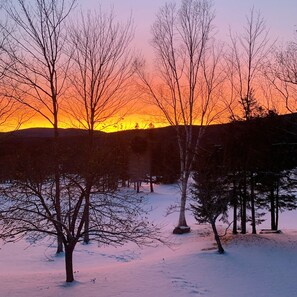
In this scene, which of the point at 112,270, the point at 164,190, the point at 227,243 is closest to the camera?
the point at 112,270

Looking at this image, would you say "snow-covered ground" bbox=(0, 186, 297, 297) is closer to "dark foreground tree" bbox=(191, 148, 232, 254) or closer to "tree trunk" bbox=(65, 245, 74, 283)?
"tree trunk" bbox=(65, 245, 74, 283)

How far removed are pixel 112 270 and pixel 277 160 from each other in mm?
10404

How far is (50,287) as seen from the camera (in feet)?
41.4

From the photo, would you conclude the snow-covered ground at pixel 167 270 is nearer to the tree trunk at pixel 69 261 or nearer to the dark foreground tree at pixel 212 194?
the tree trunk at pixel 69 261

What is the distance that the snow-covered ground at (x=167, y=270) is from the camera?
41.9 feet

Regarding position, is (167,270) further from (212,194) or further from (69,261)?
(69,261)

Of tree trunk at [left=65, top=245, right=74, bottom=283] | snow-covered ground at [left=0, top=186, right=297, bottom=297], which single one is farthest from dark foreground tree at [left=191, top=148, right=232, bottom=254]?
tree trunk at [left=65, top=245, right=74, bottom=283]

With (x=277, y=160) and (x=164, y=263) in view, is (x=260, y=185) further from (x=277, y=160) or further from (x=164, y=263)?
(x=164, y=263)

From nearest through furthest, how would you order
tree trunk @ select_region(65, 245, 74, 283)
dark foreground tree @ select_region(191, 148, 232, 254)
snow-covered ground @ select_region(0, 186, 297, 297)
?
1. tree trunk @ select_region(65, 245, 74, 283)
2. snow-covered ground @ select_region(0, 186, 297, 297)
3. dark foreground tree @ select_region(191, 148, 232, 254)

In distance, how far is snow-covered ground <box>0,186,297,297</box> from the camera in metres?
12.8

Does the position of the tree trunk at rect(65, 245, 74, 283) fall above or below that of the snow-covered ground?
above

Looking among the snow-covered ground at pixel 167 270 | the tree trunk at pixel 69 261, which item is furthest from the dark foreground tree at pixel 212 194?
the tree trunk at pixel 69 261

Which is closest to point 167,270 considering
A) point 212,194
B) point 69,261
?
point 212,194

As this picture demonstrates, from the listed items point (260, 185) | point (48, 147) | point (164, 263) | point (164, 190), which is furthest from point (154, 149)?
point (48, 147)
